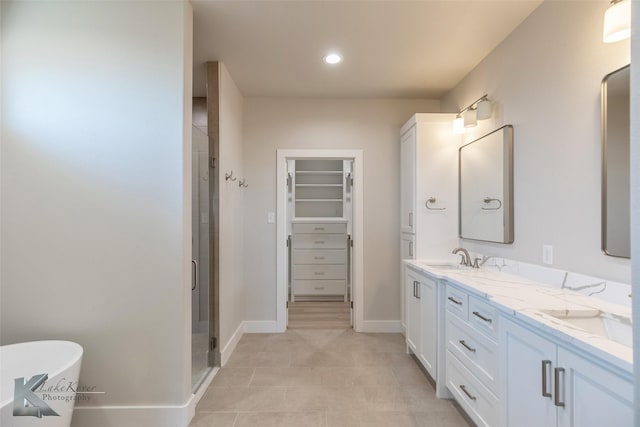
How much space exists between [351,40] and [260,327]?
2999mm

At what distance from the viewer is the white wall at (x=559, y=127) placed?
160 centimetres

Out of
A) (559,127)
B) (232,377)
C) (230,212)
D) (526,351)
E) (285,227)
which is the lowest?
(232,377)

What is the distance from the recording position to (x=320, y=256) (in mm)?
4895

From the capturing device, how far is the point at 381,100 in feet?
11.7

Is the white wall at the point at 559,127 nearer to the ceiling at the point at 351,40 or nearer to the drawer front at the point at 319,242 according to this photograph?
the ceiling at the point at 351,40

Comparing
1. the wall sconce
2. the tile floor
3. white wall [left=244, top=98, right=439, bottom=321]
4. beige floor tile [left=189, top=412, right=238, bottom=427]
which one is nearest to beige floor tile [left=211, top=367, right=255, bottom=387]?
the tile floor

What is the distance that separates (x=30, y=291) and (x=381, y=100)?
3481mm

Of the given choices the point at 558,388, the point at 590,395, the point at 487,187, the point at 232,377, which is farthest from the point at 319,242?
the point at 590,395

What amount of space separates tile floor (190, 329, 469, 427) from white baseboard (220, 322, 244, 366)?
0.05 metres

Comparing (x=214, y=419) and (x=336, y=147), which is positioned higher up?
(x=336, y=147)

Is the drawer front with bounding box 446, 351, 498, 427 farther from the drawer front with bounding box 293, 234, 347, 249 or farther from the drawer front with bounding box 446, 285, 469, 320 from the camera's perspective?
the drawer front with bounding box 293, 234, 347, 249

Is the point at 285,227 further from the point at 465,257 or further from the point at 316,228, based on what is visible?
the point at 465,257

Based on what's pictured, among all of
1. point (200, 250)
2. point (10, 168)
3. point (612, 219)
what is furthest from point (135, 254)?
point (612, 219)

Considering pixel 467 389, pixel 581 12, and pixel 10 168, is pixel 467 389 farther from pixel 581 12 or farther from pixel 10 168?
pixel 10 168
